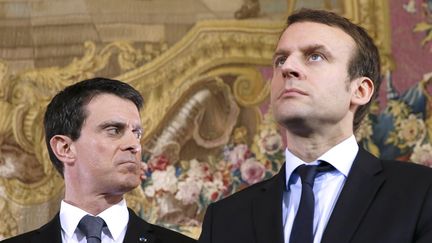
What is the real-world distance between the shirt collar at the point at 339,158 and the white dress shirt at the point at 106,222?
3.46 ft

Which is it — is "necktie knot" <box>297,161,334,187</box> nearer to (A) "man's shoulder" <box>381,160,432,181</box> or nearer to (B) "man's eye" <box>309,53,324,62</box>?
(A) "man's shoulder" <box>381,160,432,181</box>

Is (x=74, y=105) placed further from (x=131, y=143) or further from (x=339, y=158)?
(x=339, y=158)

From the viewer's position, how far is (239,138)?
514cm

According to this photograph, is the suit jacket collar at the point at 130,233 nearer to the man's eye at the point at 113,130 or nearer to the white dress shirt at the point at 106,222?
the white dress shirt at the point at 106,222

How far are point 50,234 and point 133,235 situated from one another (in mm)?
336

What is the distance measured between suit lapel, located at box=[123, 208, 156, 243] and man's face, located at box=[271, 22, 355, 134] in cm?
107

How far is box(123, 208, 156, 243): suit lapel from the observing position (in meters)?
3.86

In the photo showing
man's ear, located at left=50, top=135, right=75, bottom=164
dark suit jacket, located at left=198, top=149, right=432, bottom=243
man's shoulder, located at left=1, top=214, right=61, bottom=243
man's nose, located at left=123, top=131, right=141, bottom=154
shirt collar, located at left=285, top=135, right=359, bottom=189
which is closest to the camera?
dark suit jacket, located at left=198, top=149, right=432, bottom=243

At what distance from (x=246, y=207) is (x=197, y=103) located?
213cm

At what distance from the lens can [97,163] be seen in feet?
13.2

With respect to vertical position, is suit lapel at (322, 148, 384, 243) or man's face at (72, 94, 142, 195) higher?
suit lapel at (322, 148, 384, 243)

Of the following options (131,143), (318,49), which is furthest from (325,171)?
(131,143)

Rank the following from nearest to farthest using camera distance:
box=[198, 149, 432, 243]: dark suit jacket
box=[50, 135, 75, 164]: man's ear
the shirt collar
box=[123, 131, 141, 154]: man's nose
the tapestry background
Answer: box=[198, 149, 432, 243]: dark suit jacket < the shirt collar < box=[123, 131, 141, 154]: man's nose < box=[50, 135, 75, 164]: man's ear < the tapestry background

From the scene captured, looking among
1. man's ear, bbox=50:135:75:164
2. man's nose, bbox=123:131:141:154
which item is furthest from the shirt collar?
man's ear, bbox=50:135:75:164
